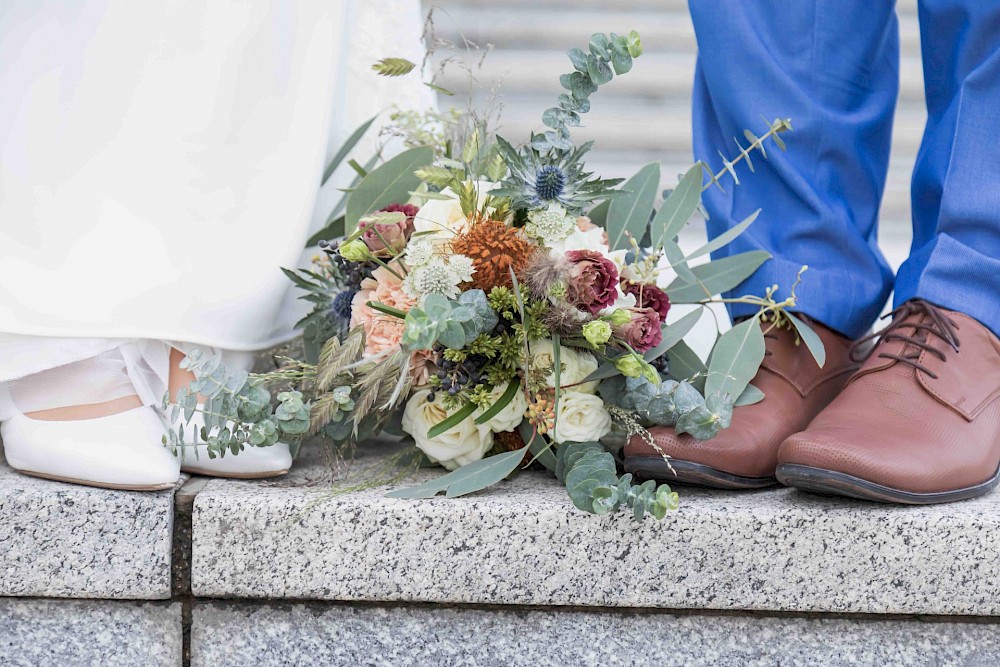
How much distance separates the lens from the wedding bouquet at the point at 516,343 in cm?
75

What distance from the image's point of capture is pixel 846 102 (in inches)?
37.1

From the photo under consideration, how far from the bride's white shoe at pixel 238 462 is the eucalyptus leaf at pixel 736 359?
17.4 inches

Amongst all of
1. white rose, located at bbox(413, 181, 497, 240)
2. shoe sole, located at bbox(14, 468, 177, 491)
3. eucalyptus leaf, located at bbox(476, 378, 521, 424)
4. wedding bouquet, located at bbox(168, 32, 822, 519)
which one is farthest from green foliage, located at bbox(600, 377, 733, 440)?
shoe sole, located at bbox(14, 468, 177, 491)

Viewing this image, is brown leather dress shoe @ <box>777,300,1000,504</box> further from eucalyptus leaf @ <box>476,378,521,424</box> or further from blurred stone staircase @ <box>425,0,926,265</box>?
blurred stone staircase @ <box>425,0,926,265</box>

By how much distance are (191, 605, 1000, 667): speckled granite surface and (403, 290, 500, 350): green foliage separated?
10.6 inches

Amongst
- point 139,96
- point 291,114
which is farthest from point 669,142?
point 139,96

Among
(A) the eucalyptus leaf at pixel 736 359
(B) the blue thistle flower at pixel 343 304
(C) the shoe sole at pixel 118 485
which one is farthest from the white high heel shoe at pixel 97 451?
(A) the eucalyptus leaf at pixel 736 359

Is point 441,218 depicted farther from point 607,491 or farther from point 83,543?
point 83,543

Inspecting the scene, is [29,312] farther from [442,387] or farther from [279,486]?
[442,387]

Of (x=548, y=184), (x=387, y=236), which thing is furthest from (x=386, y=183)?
(x=548, y=184)

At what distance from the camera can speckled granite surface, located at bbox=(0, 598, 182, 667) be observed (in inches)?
30.4

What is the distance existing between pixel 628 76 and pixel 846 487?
164 cm

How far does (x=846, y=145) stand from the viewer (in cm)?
94

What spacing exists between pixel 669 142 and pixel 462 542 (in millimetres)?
1604
